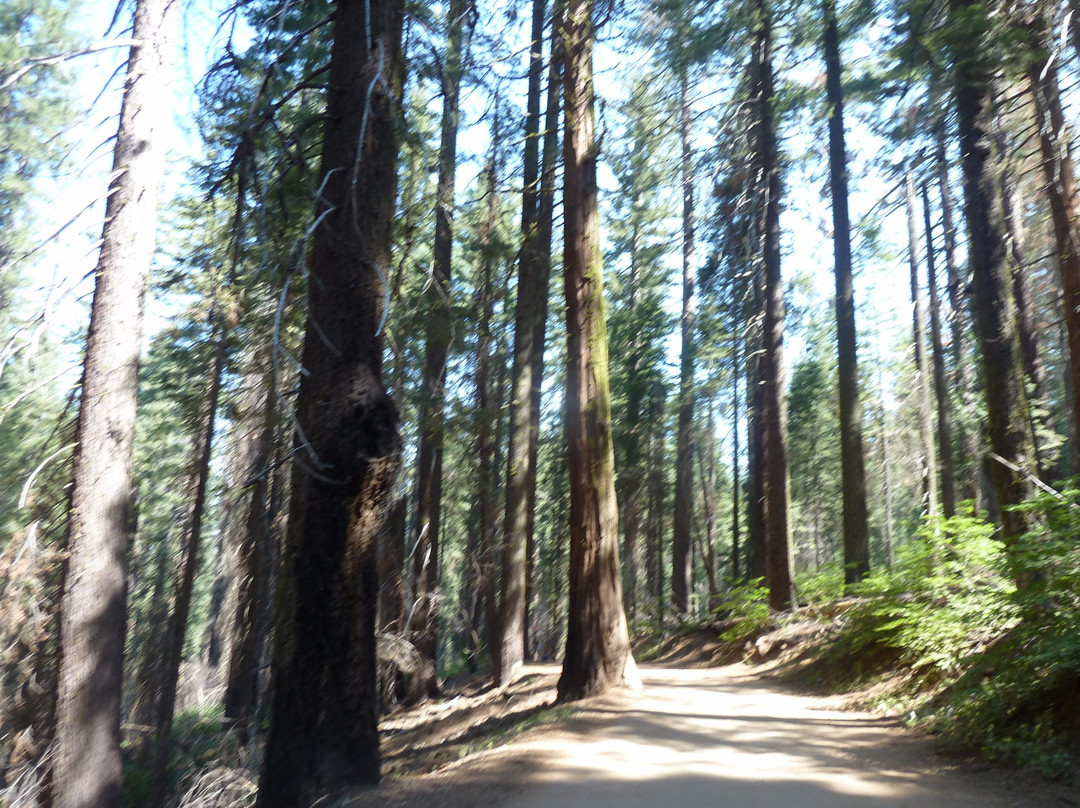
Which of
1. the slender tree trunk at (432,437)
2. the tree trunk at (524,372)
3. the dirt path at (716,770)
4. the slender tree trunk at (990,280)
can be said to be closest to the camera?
the dirt path at (716,770)

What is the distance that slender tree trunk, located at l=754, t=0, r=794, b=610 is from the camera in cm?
1616

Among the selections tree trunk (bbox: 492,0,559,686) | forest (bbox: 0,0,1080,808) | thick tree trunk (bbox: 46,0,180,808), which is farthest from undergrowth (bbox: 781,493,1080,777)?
thick tree trunk (bbox: 46,0,180,808)

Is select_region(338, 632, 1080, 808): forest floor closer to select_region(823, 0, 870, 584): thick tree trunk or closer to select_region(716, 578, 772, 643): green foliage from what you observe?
select_region(716, 578, 772, 643): green foliage

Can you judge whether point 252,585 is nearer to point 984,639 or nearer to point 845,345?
point 984,639

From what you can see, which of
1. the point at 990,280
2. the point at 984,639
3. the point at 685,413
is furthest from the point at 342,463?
the point at 685,413

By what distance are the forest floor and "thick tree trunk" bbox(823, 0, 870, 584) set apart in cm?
592

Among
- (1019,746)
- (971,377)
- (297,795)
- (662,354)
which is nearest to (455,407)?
(297,795)

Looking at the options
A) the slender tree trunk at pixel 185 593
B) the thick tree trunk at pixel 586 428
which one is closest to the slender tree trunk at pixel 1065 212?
the thick tree trunk at pixel 586 428

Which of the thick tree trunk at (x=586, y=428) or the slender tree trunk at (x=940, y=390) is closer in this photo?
the thick tree trunk at (x=586, y=428)

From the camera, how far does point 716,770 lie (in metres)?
6.17

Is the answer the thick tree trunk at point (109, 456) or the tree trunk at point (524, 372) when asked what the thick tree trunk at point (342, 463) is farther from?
the tree trunk at point (524, 372)

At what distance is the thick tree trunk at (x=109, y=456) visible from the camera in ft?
29.9

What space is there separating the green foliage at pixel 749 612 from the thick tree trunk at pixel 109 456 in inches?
437

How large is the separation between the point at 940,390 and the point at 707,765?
20.5 meters
